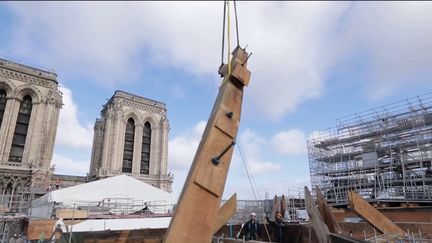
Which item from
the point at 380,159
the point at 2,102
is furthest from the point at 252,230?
the point at 2,102

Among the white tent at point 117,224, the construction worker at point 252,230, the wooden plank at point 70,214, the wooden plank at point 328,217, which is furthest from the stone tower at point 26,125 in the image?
the wooden plank at point 328,217

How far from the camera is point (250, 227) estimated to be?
8.02m

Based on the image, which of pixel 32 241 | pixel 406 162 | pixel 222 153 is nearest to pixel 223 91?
pixel 222 153

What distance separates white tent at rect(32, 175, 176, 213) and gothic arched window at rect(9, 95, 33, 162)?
22.6 meters

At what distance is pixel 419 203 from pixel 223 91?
61.1ft

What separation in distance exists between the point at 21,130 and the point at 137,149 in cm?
1820

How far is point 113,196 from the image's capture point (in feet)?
57.5

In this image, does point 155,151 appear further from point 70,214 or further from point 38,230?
point 38,230

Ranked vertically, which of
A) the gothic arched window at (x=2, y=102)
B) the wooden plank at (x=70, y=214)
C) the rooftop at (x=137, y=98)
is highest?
the rooftop at (x=137, y=98)

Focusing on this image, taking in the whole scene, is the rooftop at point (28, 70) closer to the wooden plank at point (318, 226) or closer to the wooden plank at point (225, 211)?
the wooden plank at point (225, 211)

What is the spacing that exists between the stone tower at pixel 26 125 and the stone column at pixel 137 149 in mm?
14430

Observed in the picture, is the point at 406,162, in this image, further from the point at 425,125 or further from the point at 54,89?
the point at 54,89

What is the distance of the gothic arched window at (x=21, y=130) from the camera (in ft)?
119

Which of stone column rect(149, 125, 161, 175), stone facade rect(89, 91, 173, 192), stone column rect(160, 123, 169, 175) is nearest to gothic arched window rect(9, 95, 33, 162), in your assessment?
stone facade rect(89, 91, 173, 192)
